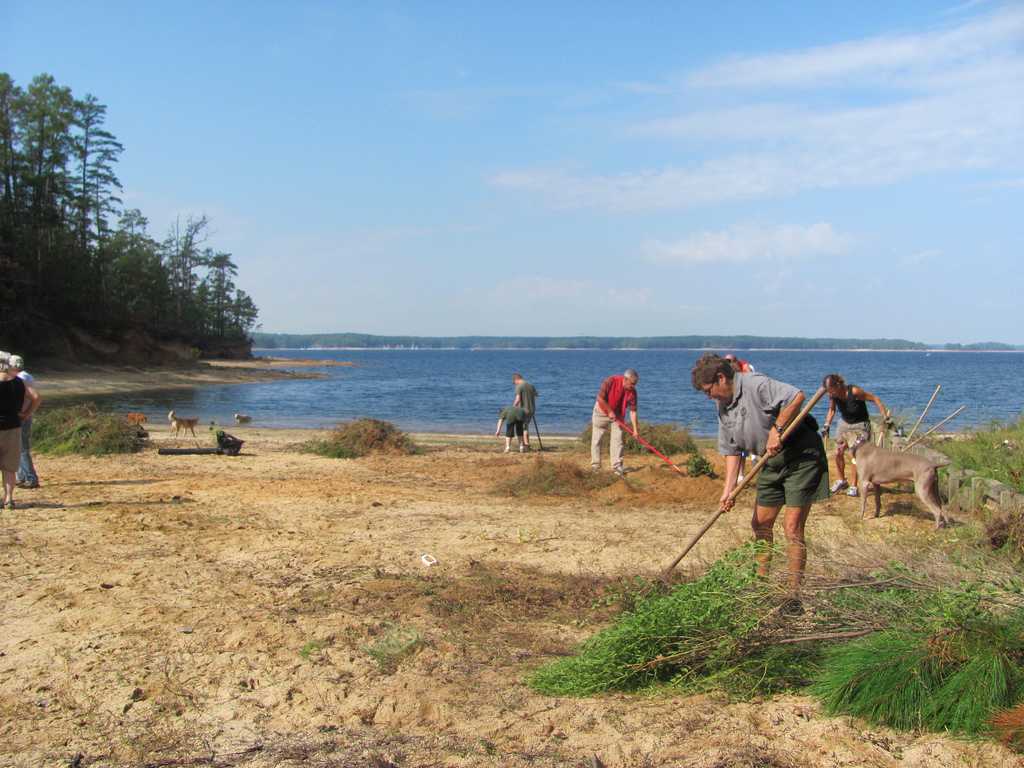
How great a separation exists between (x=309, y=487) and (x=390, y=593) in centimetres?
535

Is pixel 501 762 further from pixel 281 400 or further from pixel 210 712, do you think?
pixel 281 400

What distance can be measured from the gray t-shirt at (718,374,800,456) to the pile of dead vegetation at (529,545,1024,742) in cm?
101

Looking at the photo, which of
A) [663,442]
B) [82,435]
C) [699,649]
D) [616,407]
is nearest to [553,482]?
[616,407]

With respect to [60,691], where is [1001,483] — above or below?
above

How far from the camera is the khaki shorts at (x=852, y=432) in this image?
1019 centimetres

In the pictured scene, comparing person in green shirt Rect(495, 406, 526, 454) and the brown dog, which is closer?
the brown dog

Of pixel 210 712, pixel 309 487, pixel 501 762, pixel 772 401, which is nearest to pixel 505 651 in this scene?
pixel 501 762

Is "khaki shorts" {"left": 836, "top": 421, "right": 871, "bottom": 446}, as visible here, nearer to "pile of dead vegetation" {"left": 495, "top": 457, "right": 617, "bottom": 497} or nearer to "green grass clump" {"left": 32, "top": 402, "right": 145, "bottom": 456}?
"pile of dead vegetation" {"left": 495, "top": 457, "right": 617, "bottom": 497}

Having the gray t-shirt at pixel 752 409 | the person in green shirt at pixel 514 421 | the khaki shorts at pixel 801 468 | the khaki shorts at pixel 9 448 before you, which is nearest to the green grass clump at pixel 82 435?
the khaki shorts at pixel 9 448

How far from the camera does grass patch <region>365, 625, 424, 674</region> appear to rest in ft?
16.5

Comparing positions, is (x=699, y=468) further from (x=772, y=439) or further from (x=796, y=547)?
(x=796, y=547)

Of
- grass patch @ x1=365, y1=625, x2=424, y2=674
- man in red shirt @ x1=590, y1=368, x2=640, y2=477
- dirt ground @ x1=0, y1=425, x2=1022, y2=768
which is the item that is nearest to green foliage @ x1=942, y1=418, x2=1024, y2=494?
dirt ground @ x1=0, y1=425, x2=1022, y2=768

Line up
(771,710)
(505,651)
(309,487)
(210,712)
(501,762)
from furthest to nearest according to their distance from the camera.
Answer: (309,487)
(505,651)
(210,712)
(771,710)
(501,762)

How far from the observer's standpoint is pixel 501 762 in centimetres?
380
